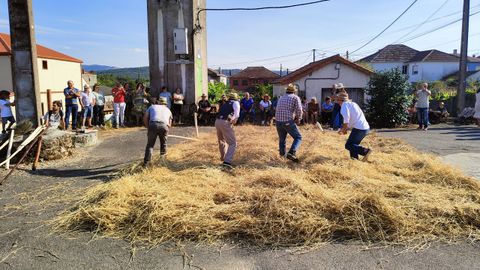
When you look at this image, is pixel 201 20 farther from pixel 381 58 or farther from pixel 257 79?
pixel 257 79

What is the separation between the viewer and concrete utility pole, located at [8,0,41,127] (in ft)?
28.7

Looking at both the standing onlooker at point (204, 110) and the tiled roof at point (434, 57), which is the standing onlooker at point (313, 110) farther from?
the tiled roof at point (434, 57)

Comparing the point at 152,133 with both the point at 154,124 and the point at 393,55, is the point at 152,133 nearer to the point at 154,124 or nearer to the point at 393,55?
the point at 154,124

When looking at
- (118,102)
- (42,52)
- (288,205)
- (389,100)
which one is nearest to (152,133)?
(288,205)

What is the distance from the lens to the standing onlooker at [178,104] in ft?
50.5

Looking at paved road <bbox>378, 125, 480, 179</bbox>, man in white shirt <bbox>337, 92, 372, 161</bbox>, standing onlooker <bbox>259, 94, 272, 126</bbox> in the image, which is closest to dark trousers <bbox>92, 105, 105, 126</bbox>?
standing onlooker <bbox>259, 94, 272, 126</bbox>

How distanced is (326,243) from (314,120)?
12.3 metres

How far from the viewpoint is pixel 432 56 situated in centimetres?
5397

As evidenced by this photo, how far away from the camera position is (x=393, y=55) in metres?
55.0

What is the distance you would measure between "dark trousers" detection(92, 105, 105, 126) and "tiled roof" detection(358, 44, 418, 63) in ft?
152

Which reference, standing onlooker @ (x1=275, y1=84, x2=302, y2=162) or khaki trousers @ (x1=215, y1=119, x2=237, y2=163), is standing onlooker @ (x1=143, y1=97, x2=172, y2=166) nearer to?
khaki trousers @ (x1=215, y1=119, x2=237, y2=163)

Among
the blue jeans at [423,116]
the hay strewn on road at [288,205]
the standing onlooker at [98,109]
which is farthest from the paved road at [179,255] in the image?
the blue jeans at [423,116]

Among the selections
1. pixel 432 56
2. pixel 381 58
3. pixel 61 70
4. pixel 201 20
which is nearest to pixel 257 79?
pixel 381 58

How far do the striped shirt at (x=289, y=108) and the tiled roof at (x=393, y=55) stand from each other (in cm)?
4930
